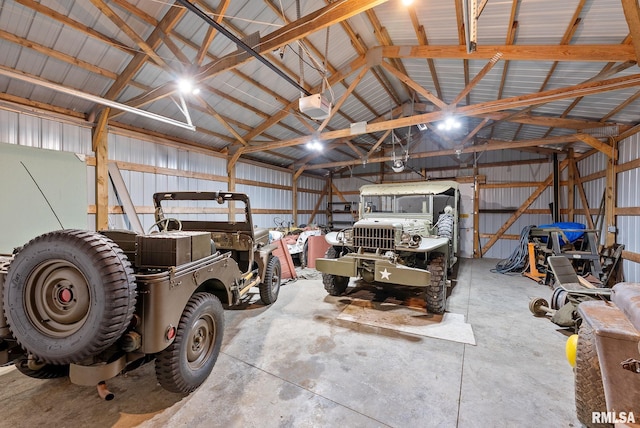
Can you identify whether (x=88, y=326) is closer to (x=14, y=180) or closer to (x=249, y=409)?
(x=249, y=409)

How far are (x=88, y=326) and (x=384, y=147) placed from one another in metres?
12.2

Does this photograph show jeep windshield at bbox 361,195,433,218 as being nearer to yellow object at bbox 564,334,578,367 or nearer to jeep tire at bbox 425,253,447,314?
jeep tire at bbox 425,253,447,314

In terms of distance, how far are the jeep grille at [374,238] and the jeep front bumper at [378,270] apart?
280 mm

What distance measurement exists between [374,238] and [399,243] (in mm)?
423

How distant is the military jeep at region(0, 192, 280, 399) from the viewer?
1656 millimetres

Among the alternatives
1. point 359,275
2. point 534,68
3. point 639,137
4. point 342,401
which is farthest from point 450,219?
point 342,401

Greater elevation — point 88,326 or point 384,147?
point 384,147

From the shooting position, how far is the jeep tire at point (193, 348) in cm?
210

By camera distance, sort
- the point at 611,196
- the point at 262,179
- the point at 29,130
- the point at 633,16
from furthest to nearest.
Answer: the point at 262,179 → the point at 611,196 → the point at 29,130 → the point at 633,16

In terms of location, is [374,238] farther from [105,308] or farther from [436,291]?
A: [105,308]

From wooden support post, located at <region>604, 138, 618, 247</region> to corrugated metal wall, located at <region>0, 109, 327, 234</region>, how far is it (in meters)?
10.0

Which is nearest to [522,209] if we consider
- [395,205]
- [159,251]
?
[395,205]

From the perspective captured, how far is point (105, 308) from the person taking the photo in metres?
1.63

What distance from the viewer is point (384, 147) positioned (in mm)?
12367
